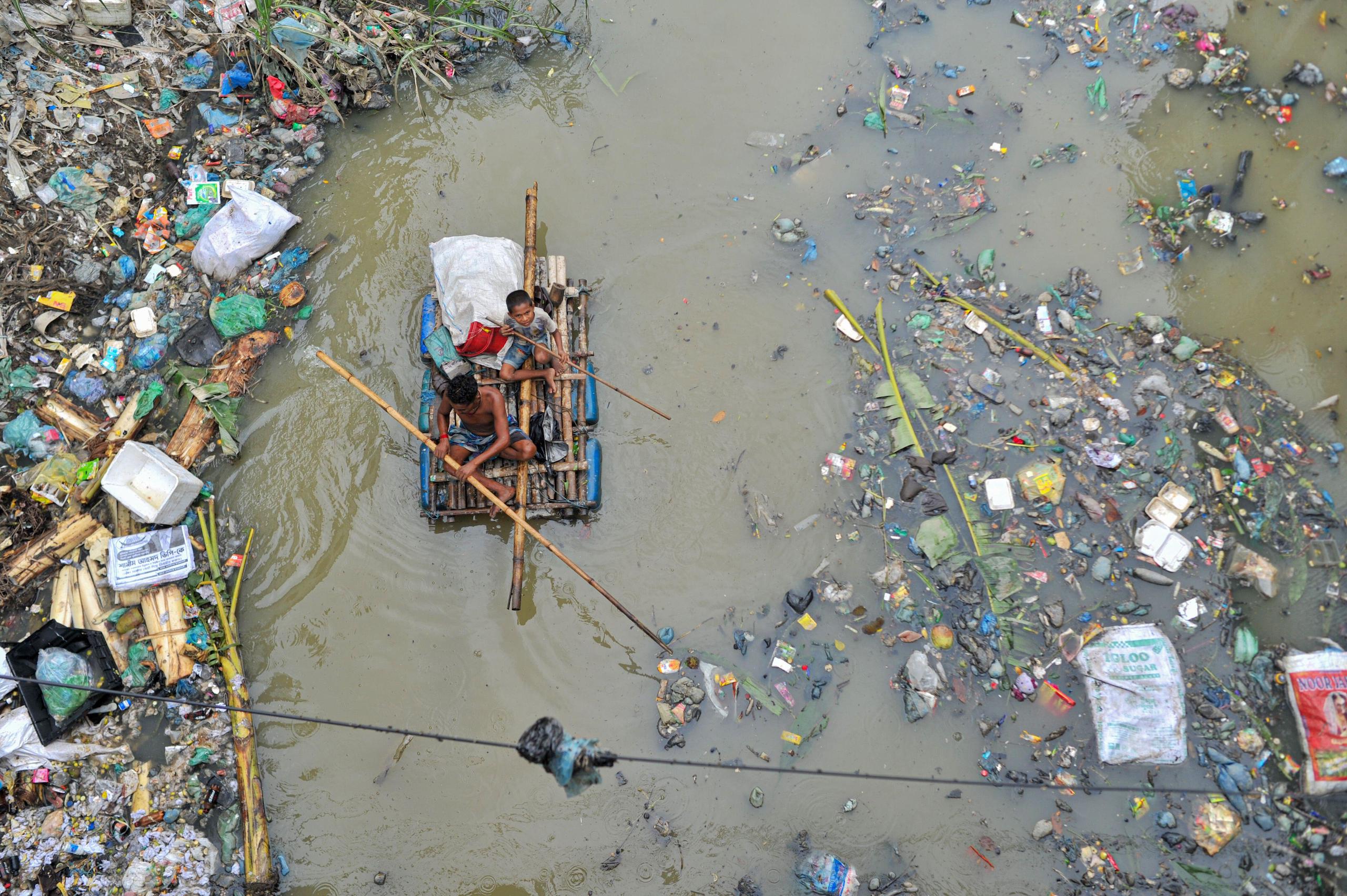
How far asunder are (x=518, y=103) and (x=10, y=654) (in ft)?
16.2

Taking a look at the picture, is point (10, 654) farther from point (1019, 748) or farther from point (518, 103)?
point (1019, 748)

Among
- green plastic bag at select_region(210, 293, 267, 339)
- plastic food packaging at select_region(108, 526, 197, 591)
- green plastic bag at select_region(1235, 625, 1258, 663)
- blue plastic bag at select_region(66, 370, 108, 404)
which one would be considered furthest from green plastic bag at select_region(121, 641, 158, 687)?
green plastic bag at select_region(1235, 625, 1258, 663)

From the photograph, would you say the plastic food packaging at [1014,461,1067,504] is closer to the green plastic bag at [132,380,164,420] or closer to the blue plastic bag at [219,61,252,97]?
the green plastic bag at [132,380,164,420]

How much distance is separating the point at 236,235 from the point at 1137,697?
254 inches

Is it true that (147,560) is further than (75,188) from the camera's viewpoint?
No

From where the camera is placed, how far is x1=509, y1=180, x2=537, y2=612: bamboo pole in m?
4.47

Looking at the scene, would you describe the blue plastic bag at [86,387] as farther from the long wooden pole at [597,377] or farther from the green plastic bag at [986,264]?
the green plastic bag at [986,264]

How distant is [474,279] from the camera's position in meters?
4.92

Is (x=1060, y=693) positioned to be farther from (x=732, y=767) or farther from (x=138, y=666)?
(x=138, y=666)

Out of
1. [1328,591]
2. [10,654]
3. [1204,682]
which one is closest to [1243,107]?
[1328,591]

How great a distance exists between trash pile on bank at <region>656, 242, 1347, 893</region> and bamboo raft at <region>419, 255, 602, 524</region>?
1.27 m

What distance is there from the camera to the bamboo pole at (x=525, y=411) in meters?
4.47

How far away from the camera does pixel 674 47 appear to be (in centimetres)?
600

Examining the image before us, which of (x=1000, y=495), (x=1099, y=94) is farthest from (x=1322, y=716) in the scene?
(x=1099, y=94)
